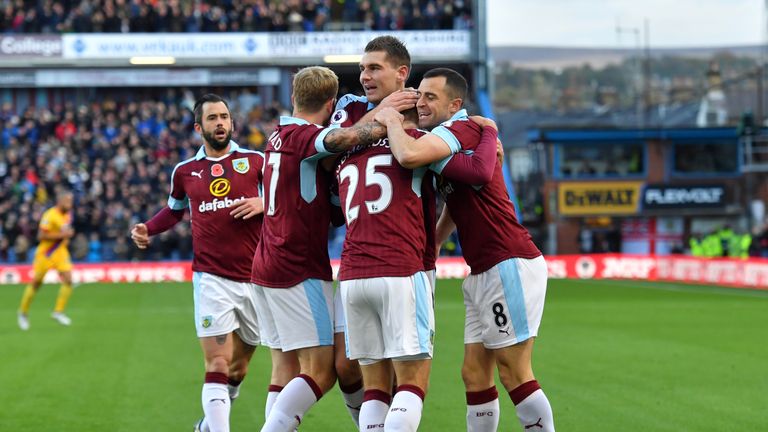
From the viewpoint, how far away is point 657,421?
9578 mm

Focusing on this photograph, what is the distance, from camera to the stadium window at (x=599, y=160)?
150 ft

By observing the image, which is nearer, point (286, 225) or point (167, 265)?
point (286, 225)

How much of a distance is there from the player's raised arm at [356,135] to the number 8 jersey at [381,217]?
106 mm

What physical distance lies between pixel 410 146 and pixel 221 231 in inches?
106

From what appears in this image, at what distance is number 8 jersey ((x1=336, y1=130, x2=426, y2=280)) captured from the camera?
645 centimetres

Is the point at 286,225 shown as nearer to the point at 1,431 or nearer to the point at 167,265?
the point at 1,431

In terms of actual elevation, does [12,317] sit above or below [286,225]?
below

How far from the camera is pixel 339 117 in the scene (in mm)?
7023

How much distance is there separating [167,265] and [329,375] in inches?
1130

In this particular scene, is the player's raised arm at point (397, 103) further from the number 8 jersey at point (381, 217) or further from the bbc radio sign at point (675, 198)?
the bbc radio sign at point (675, 198)

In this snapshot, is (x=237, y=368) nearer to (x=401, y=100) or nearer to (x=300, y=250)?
(x=300, y=250)

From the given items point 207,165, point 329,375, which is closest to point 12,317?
point 207,165

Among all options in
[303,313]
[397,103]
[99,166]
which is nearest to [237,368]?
[303,313]

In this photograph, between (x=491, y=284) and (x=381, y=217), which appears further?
(x=491, y=284)
